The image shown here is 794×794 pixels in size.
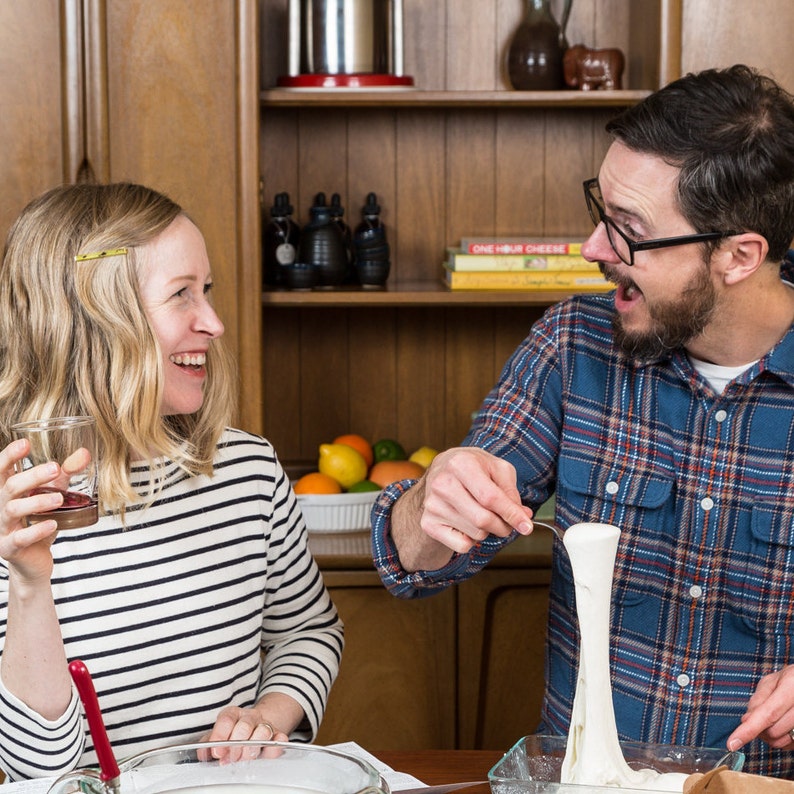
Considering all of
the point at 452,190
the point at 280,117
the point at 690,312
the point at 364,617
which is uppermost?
the point at 280,117

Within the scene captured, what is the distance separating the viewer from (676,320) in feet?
5.18

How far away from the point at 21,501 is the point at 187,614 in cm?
42

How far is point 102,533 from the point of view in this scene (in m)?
1.47

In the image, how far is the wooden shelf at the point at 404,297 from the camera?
252 cm

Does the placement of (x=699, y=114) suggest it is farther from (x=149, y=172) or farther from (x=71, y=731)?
(x=149, y=172)

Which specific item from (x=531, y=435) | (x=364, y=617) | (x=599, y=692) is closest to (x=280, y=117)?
(x=364, y=617)

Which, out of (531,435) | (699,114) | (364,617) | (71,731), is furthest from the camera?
(364,617)

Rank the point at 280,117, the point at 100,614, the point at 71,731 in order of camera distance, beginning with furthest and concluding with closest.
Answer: the point at 280,117 < the point at 100,614 < the point at 71,731

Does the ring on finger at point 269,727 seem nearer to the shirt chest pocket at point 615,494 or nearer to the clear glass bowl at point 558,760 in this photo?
the clear glass bowl at point 558,760

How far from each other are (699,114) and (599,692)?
0.86m

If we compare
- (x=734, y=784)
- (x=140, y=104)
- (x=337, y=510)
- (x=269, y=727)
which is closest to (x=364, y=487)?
(x=337, y=510)

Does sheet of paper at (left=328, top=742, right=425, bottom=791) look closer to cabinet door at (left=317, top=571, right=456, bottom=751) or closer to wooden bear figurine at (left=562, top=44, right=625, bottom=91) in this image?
cabinet door at (left=317, top=571, right=456, bottom=751)

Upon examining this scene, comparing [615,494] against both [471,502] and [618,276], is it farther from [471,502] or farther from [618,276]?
[471,502]

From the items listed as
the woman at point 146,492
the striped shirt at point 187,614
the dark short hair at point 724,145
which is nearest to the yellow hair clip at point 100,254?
the woman at point 146,492
